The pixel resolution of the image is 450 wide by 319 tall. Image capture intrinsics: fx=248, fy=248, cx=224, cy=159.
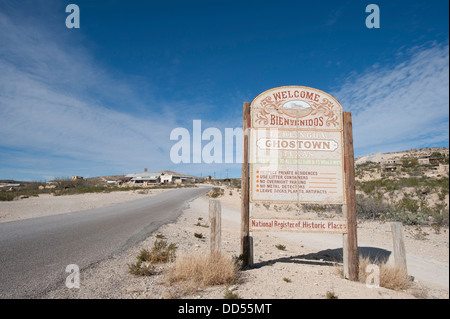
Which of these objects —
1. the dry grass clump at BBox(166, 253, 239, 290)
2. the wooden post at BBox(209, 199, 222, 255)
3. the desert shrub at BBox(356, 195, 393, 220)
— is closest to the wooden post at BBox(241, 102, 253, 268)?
the wooden post at BBox(209, 199, 222, 255)

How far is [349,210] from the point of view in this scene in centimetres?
530

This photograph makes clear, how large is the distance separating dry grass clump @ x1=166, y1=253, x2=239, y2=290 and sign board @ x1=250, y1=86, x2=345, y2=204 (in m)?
1.59

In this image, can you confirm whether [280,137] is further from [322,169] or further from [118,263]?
Result: [118,263]

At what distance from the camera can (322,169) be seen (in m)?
5.55

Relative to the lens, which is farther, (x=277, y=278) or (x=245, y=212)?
(x=245, y=212)

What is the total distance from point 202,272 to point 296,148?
3.24 meters

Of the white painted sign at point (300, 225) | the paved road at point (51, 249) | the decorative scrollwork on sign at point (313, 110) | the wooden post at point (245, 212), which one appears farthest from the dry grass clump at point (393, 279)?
the paved road at point (51, 249)

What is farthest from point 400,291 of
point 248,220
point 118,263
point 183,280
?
point 118,263

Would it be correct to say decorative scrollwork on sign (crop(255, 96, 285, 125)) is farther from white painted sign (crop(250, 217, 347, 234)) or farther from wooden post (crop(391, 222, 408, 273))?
wooden post (crop(391, 222, 408, 273))

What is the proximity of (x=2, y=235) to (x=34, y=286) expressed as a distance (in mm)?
5680

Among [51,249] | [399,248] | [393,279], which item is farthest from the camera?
Result: [51,249]

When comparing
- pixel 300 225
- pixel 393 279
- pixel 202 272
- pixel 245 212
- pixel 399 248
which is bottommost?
pixel 393 279

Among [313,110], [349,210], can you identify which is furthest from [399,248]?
[313,110]

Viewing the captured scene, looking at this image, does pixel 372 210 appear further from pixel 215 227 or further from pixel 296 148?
pixel 215 227
